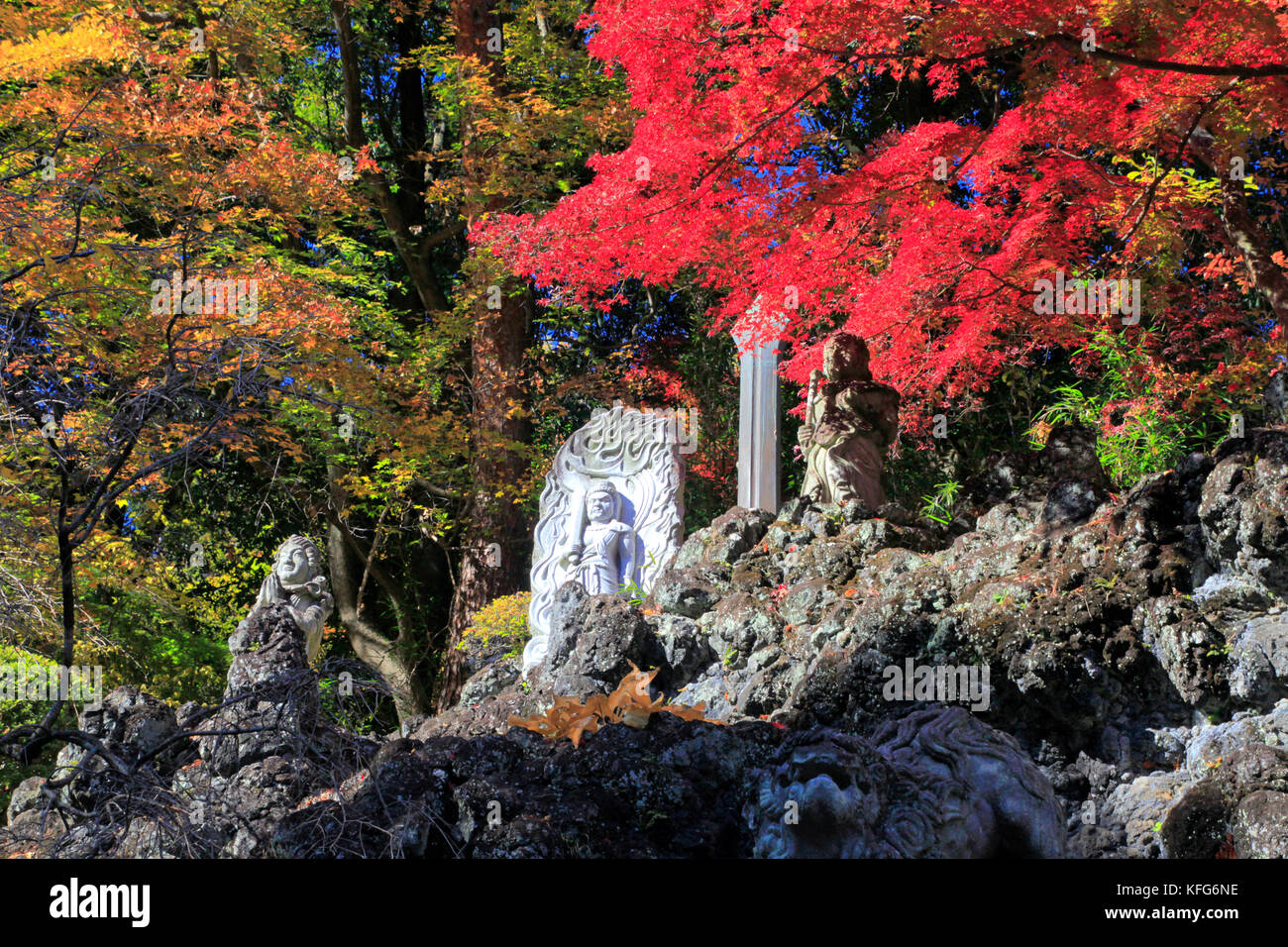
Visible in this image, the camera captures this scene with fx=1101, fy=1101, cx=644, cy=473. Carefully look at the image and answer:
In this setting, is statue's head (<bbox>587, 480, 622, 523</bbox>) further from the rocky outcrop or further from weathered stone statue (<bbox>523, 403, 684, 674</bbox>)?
the rocky outcrop

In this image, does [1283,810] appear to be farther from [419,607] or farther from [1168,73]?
[419,607]

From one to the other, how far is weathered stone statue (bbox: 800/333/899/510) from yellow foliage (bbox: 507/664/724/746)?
11.4 ft

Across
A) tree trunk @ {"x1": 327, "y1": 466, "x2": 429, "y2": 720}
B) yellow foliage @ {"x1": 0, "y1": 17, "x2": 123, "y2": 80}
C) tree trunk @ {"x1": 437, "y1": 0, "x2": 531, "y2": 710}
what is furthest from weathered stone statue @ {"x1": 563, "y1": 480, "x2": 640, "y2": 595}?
yellow foliage @ {"x1": 0, "y1": 17, "x2": 123, "y2": 80}

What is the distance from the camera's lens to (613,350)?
465 inches

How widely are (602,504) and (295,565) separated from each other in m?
2.14

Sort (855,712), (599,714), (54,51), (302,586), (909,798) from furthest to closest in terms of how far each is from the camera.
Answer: (54,51)
(302,586)
(855,712)
(599,714)
(909,798)

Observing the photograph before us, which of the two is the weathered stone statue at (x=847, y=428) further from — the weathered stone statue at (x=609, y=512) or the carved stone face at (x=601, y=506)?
the carved stone face at (x=601, y=506)

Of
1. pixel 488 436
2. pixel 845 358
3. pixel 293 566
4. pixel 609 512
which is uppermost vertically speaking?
pixel 845 358

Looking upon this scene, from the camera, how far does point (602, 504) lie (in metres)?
7.91

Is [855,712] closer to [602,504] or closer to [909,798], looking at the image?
[909,798]

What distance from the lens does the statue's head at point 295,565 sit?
713 centimetres

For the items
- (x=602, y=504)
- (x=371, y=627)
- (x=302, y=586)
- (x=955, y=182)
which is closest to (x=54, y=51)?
(x=302, y=586)

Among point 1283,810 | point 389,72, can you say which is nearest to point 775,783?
point 1283,810

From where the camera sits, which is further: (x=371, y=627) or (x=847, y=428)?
(x=371, y=627)
